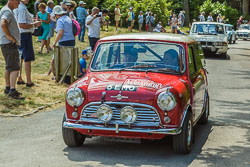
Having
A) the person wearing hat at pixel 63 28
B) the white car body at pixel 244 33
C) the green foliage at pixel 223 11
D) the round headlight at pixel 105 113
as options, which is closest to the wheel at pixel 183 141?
the round headlight at pixel 105 113

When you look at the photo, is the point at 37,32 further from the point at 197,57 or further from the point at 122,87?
the point at 122,87

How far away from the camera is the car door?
312 inches

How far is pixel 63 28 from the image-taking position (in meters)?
12.6

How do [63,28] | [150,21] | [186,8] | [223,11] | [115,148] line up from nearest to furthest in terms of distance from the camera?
[115,148] → [63,28] → [150,21] → [186,8] → [223,11]

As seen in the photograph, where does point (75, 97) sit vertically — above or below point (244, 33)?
above

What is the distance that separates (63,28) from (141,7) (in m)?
26.8

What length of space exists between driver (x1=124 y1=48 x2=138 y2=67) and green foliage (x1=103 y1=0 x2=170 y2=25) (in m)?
29.6

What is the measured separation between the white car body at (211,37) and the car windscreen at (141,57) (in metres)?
15.2

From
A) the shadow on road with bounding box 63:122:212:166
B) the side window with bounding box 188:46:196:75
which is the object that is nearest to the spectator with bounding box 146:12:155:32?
the side window with bounding box 188:46:196:75

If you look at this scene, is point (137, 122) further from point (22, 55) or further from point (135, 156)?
point (22, 55)

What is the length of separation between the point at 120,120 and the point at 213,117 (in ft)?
11.8

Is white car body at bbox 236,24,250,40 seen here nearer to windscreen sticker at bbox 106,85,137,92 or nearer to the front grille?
windscreen sticker at bbox 106,85,137,92

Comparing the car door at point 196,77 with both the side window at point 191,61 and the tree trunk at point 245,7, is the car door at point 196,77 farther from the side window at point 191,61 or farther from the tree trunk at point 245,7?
the tree trunk at point 245,7

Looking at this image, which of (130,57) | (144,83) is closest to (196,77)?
(130,57)
